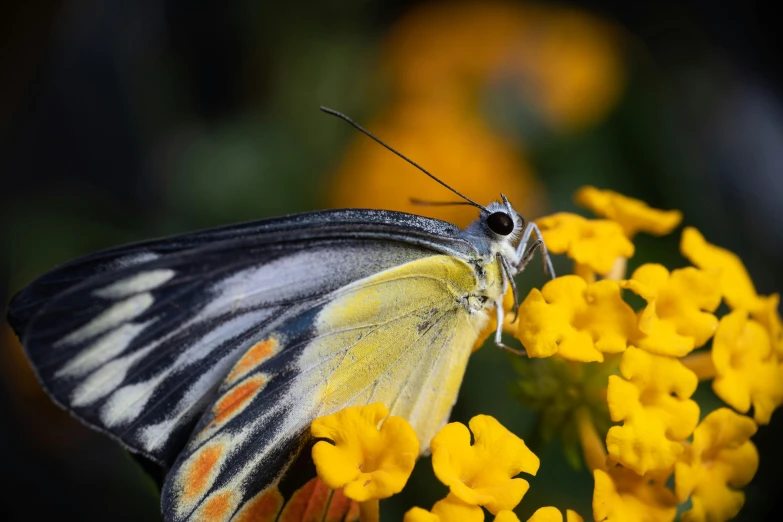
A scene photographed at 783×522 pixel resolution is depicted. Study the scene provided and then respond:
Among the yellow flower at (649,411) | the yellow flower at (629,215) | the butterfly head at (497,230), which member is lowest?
the yellow flower at (649,411)

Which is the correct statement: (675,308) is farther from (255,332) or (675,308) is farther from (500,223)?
(255,332)

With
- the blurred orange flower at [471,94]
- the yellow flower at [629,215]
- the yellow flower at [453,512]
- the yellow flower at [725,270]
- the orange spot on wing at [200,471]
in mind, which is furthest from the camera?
Answer: the blurred orange flower at [471,94]

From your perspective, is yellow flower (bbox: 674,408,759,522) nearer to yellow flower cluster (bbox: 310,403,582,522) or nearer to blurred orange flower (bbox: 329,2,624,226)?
yellow flower cluster (bbox: 310,403,582,522)

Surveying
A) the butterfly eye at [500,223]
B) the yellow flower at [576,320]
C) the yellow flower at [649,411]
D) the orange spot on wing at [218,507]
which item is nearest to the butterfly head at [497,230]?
the butterfly eye at [500,223]

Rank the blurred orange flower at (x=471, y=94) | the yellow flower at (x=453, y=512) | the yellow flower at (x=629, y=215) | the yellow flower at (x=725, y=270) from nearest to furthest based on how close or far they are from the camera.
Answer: the yellow flower at (x=453, y=512) < the yellow flower at (x=725, y=270) < the yellow flower at (x=629, y=215) < the blurred orange flower at (x=471, y=94)

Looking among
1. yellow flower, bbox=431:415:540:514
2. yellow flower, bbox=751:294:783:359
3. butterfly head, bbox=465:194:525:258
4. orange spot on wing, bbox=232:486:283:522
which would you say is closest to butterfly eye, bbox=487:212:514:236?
butterfly head, bbox=465:194:525:258

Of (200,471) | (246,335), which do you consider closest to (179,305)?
(246,335)

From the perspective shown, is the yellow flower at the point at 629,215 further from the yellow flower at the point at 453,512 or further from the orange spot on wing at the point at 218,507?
the orange spot on wing at the point at 218,507
